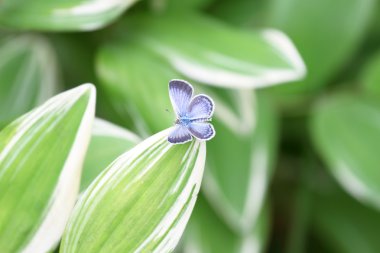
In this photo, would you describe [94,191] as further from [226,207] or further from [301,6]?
[301,6]

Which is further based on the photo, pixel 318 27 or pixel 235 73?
pixel 318 27

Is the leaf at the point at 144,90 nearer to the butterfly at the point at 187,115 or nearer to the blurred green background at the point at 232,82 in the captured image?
the blurred green background at the point at 232,82

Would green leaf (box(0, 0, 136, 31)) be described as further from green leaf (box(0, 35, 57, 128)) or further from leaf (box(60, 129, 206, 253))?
leaf (box(60, 129, 206, 253))

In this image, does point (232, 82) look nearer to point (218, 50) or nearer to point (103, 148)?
point (218, 50)

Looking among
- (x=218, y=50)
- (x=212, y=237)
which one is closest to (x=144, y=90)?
(x=218, y=50)

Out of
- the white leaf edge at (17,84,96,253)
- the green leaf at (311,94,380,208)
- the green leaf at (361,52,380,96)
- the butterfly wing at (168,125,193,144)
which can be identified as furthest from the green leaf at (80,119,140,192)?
the green leaf at (361,52,380,96)

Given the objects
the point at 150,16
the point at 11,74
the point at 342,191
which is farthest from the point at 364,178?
the point at 11,74

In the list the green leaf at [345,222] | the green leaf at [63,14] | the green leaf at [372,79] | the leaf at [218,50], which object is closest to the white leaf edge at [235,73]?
the leaf at [218,50]

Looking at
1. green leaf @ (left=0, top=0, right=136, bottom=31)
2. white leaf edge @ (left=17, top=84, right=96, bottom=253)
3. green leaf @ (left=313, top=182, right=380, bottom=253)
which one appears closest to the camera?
white leaf edge @ (left=17, top=84, right=96, bottom=253)
